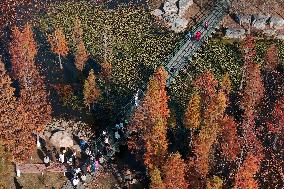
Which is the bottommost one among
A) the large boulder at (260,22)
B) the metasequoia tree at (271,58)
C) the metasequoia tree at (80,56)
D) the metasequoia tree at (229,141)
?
the metasequoia tree at (229,141)

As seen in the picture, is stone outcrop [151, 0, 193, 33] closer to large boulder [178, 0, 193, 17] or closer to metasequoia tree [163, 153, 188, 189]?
large boulder [178, 0, 193, 17]

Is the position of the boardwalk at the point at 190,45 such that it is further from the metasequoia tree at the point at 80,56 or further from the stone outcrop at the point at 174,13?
the metasequoia tree at the point at 80,56

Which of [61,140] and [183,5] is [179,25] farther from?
[61,140]

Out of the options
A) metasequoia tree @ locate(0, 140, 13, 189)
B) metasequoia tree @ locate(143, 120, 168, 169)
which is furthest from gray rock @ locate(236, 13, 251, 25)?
metasequoia tree @ locate(0, 140, 13, 189)

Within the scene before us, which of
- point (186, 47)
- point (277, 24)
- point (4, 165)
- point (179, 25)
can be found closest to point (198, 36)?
point (186, 47)

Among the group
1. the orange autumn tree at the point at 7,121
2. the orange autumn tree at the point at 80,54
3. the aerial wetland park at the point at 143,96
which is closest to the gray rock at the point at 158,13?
the aerial wetland park at the point at 143,96

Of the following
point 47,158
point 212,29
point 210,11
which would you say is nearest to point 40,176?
point 47,158
